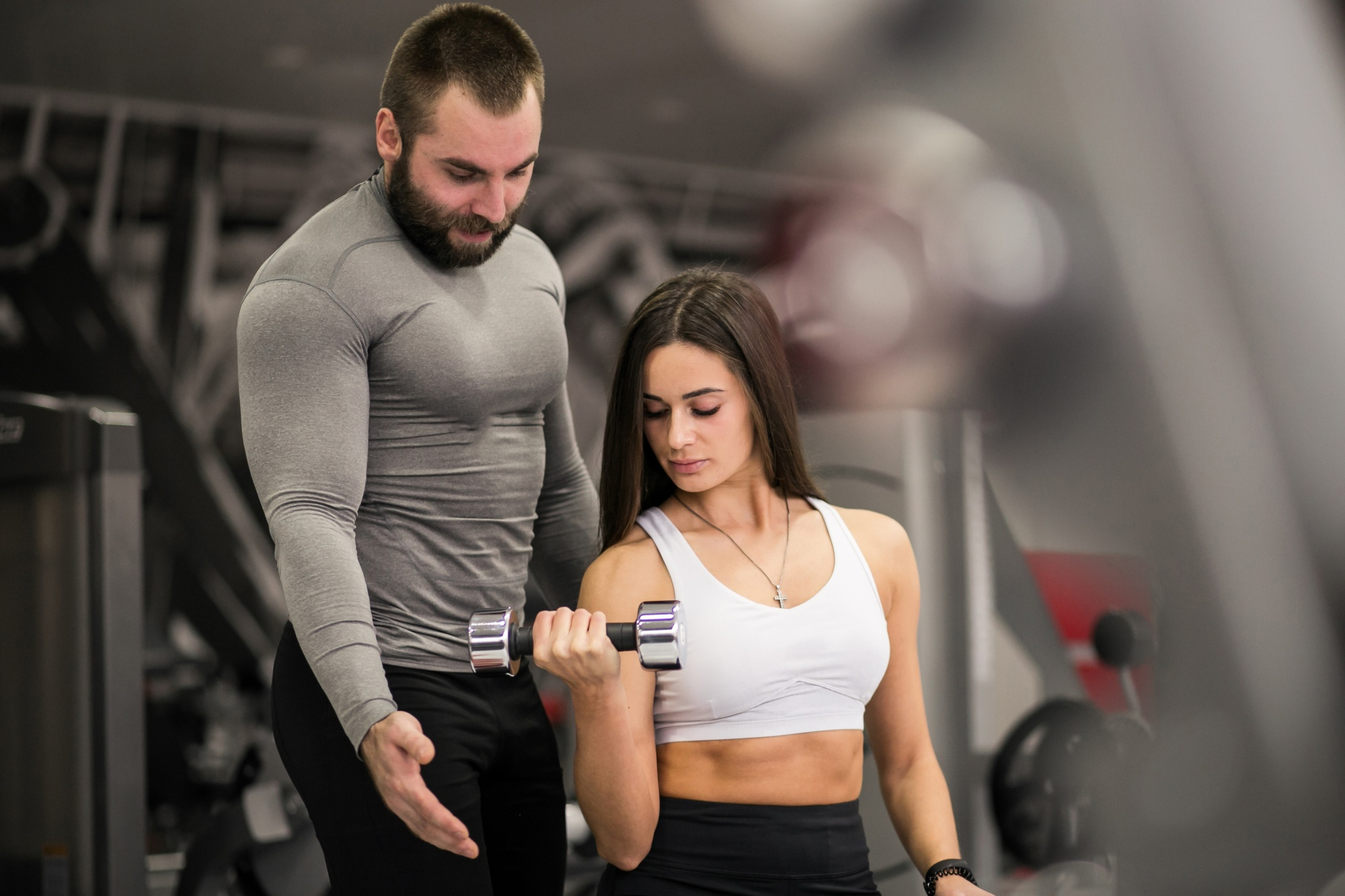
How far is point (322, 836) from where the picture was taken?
1349 mm

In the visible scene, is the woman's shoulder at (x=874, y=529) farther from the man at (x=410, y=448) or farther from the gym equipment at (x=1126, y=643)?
the gym equipment at (x=1126, y=643)

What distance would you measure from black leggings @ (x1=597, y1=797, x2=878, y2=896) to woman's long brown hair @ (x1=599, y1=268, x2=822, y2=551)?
1.18 feet

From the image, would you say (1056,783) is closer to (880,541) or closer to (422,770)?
(880,541)

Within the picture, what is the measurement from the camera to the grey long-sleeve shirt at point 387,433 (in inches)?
49.3

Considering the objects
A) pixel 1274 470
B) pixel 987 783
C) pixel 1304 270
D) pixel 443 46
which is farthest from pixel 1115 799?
pixel 443 46

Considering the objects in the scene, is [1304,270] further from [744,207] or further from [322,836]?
[744,207]

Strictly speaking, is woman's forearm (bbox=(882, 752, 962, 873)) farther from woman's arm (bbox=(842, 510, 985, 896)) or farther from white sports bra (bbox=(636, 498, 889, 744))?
white sports bra (bbox=(636, 498, 889, 744))

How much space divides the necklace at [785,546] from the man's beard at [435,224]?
42 centimetres

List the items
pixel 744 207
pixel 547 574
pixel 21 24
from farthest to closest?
1. pixel 744 207
2. pixel 21 24
3. pixel 547 574

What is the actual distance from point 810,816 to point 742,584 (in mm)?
287

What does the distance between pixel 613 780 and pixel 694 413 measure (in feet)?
1.48

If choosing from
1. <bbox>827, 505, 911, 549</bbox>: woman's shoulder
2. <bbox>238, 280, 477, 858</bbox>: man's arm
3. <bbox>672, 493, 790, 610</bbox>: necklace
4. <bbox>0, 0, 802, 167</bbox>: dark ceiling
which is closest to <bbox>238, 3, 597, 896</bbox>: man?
<bbox>238, 280, 477, 858</bbox>: man's arm

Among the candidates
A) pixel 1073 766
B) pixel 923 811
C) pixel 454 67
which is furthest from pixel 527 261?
pixel 1073 766

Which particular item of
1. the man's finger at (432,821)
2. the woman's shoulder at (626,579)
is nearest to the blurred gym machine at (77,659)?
the woman's shoulder at (626,579)
